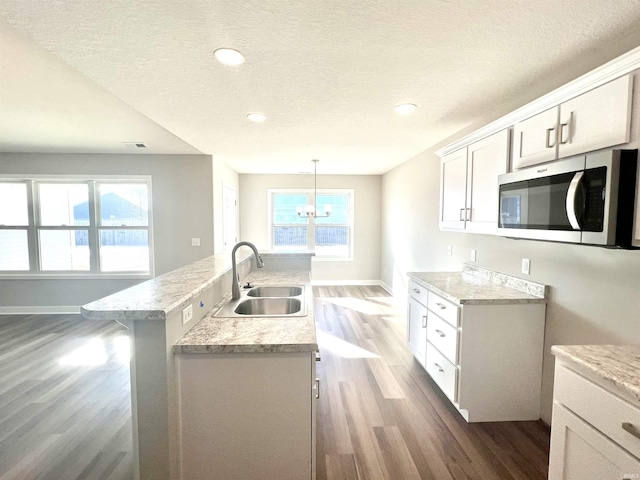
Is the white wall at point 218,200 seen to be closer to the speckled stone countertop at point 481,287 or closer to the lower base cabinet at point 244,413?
the speckled stone countertop at point 481,287

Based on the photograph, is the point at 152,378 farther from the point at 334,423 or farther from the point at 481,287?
the point at 481,287

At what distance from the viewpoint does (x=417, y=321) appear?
2.93m

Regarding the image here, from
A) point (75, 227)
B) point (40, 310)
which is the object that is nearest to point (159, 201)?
point (75, 227)

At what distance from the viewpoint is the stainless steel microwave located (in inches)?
49.3

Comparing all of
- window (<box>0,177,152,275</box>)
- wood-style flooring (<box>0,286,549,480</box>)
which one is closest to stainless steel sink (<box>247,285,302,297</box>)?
wood-style flooring (<box>0,286,549,480</box>)

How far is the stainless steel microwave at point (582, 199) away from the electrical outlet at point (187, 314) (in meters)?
1.91

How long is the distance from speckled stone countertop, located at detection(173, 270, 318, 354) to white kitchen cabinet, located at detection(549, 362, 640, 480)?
Answer: 3.56ft

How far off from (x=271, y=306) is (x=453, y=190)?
195 cm

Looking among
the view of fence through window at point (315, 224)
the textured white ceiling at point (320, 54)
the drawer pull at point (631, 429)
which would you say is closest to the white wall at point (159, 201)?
the textured white ceiling at point (320, 54)

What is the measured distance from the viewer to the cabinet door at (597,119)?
4.18 ft

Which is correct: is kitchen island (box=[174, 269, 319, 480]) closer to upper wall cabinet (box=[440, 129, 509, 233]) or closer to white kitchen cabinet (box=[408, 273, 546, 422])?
white kitchen cabinet (box=[408, 273, 546, 422])

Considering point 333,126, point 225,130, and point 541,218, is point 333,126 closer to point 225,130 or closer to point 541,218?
point 225,130

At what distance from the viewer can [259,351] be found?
1328mm

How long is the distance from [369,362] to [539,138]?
7.93 feet
